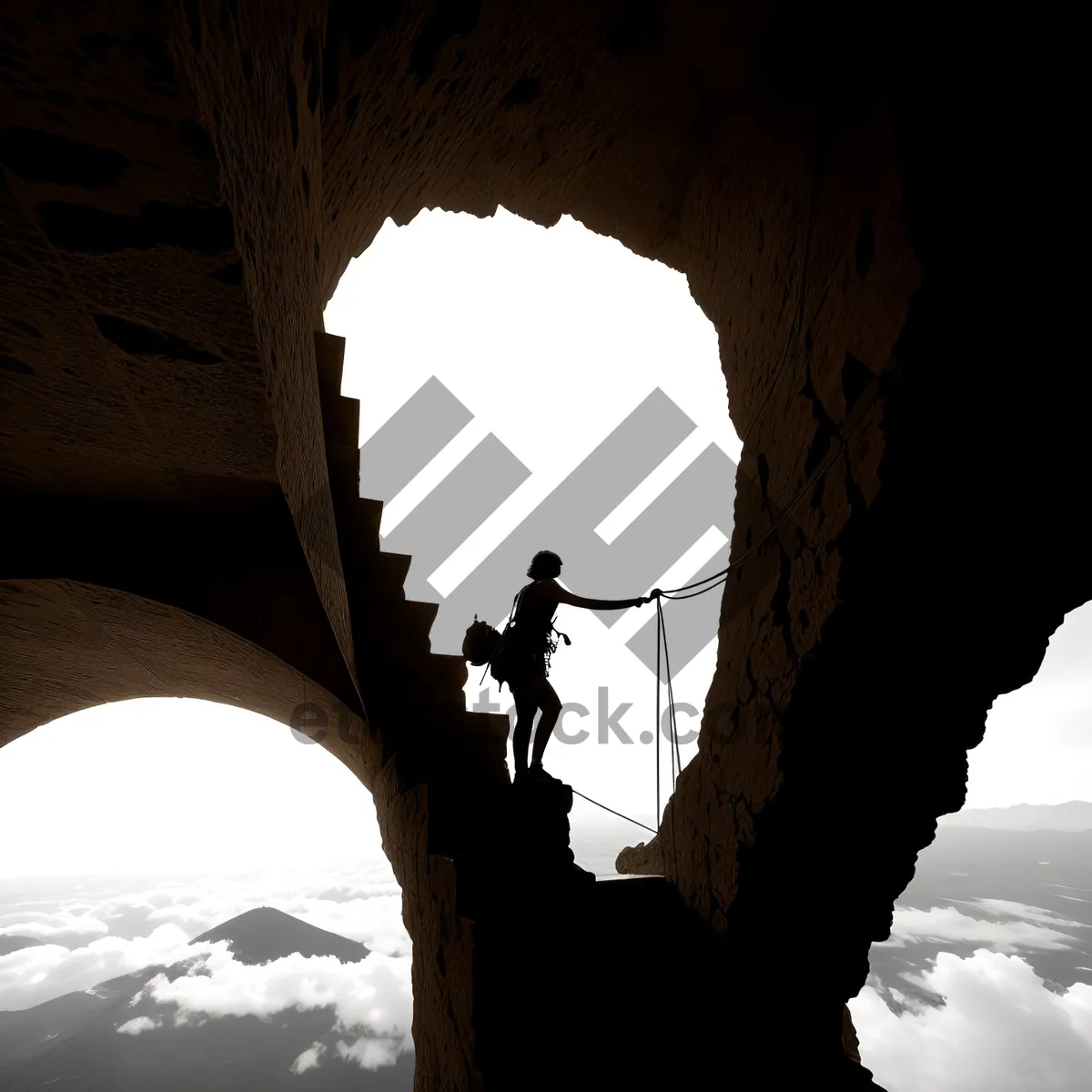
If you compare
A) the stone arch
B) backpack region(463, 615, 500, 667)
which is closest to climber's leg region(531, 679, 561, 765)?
backpack region(463, 615, 500, 667)

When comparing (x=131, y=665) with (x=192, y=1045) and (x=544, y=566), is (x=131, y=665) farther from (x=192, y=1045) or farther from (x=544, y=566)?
(x=192, y=1045)

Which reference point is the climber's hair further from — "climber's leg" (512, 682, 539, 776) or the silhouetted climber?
"climber's leg" (512, 682, 539, 776)

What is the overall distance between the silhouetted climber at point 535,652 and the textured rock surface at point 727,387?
25 cm

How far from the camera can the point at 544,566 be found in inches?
150

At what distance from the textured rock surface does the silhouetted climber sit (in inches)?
9.7

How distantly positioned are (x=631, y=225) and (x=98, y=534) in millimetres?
4189

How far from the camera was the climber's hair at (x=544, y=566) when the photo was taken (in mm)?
3811

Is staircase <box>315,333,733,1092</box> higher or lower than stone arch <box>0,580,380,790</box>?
lower

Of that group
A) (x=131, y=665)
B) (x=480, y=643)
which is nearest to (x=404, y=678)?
(x=480, y=643)

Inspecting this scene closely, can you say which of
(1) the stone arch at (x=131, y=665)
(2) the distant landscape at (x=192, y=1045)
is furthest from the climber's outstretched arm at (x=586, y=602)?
(2) the distant landscape at (x=192, y=1045)

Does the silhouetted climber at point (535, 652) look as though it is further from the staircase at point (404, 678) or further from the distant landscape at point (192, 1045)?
the distant landscape at point (192, 1045)

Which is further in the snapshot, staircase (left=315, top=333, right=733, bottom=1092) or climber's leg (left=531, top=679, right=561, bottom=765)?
climber's leg (left=531, top=679, right=561, bottom=765)

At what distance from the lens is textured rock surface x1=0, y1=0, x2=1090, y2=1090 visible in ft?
3.29

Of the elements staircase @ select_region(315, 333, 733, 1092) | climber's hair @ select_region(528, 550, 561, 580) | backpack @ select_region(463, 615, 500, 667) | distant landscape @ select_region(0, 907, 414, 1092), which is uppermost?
climber's hair @ select_region(528, 550, 561, 580)
